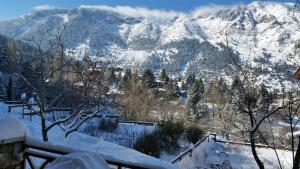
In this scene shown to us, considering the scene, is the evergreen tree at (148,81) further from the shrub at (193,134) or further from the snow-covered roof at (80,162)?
the snow-covered roof at (80,162)

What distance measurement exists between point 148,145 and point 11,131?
1443 cm

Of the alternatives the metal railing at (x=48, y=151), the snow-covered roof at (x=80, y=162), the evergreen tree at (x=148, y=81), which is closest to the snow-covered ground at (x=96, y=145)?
the metal railing at (x=48, y=151)

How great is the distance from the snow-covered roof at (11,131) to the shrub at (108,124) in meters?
17.9

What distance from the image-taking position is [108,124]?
2269 centimetres

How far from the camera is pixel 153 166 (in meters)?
3.84

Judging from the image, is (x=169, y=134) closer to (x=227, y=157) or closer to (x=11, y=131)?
(x=227, y=157)

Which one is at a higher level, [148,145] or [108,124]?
[108,124]

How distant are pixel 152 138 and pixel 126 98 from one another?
1742 centimetres

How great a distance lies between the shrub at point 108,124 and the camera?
22498 mm

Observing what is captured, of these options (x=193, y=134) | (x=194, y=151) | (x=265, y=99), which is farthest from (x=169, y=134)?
(x=265, y=99)

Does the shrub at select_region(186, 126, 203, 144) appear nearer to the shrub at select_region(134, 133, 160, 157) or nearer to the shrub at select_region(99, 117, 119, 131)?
the shrub at select_region(99, 117, 119, 131)

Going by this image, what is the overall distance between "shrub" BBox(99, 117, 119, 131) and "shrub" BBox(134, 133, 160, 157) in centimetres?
384

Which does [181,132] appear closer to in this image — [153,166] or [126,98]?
[126,98]

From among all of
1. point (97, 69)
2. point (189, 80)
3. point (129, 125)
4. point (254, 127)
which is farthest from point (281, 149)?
point (189, 80)
